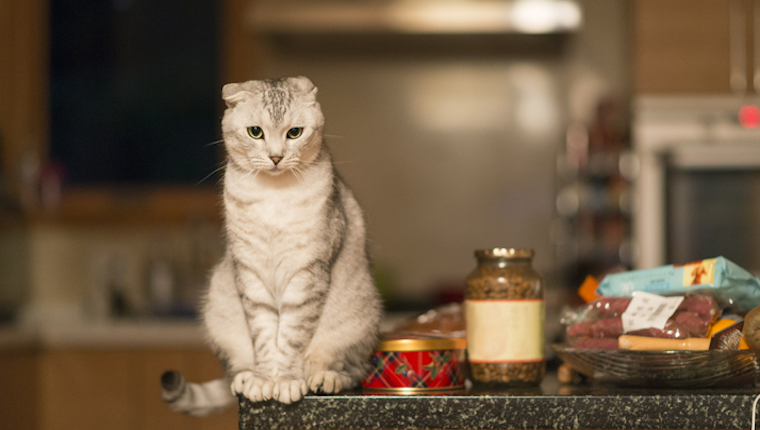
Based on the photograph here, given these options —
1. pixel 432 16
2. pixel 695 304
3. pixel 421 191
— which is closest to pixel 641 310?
pixel 695 304

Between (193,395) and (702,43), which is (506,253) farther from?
(702,43)

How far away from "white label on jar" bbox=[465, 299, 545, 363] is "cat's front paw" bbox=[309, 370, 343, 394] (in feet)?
0.61

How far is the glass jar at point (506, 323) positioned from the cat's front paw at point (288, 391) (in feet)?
0.77

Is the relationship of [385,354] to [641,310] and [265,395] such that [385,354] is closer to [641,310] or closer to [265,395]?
[265,395]

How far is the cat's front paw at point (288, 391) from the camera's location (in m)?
0.77

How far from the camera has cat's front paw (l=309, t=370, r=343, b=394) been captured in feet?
2.64

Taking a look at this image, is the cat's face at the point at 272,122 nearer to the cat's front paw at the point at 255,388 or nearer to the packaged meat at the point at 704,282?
the cat's front paw at the point at 255,388

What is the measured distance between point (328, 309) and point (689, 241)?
1.78 metres

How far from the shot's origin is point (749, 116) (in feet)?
7.86

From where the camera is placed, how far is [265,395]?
77 cm

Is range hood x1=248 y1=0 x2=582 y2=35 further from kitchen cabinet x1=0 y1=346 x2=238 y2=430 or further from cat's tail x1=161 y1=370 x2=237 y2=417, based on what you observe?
cat's tail x1=161 y1=370 x2=237 y2=417

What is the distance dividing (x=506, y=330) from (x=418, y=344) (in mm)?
116

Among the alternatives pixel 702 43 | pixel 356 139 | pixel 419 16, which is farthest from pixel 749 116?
pixel 356 139

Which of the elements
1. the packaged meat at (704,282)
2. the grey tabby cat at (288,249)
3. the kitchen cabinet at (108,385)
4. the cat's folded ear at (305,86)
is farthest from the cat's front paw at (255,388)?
the kitchen cabinet at (108,385)
